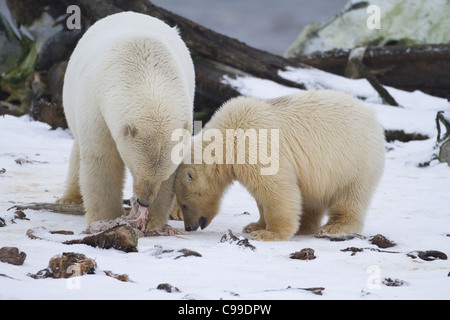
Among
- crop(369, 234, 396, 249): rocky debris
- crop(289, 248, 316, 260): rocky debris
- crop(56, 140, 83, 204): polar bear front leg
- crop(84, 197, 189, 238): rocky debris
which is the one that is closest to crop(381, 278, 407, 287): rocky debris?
crop(289, 248, 316, 260): rocky debris

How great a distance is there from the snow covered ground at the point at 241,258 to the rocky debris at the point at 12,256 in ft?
0.15

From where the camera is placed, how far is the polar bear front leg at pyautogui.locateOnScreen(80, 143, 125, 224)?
5199 mm

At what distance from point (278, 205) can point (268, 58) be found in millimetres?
8033

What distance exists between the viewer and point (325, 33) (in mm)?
22969

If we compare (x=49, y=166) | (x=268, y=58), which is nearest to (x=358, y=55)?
(x=268, y=58)

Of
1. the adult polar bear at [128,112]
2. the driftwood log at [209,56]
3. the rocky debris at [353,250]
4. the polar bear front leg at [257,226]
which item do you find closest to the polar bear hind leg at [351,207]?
the polar bear front leg at [257,226]

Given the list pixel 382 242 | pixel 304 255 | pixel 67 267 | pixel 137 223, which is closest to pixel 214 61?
pixel 137 223

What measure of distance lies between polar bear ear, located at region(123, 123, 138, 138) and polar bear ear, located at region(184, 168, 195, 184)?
1.03 meters

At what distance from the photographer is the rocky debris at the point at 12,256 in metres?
3.46

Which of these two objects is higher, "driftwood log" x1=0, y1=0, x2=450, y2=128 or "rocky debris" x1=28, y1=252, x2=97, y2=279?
"driftwood log" x1=0, y1=0, x2=450, y2=128

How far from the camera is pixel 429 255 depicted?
434 cm

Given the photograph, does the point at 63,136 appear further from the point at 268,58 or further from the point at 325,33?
the point at 325,33

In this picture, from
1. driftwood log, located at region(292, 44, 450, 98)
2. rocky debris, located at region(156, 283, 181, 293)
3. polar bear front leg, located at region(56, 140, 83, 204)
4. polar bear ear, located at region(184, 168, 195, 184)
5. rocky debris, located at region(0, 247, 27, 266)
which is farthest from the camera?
driftwood log, located at region(292, 44, 450, 98)

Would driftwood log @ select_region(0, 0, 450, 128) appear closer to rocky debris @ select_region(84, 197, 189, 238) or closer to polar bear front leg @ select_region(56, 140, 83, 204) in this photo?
polar bear front leg @ select_region(56, 140, 83, 204)
